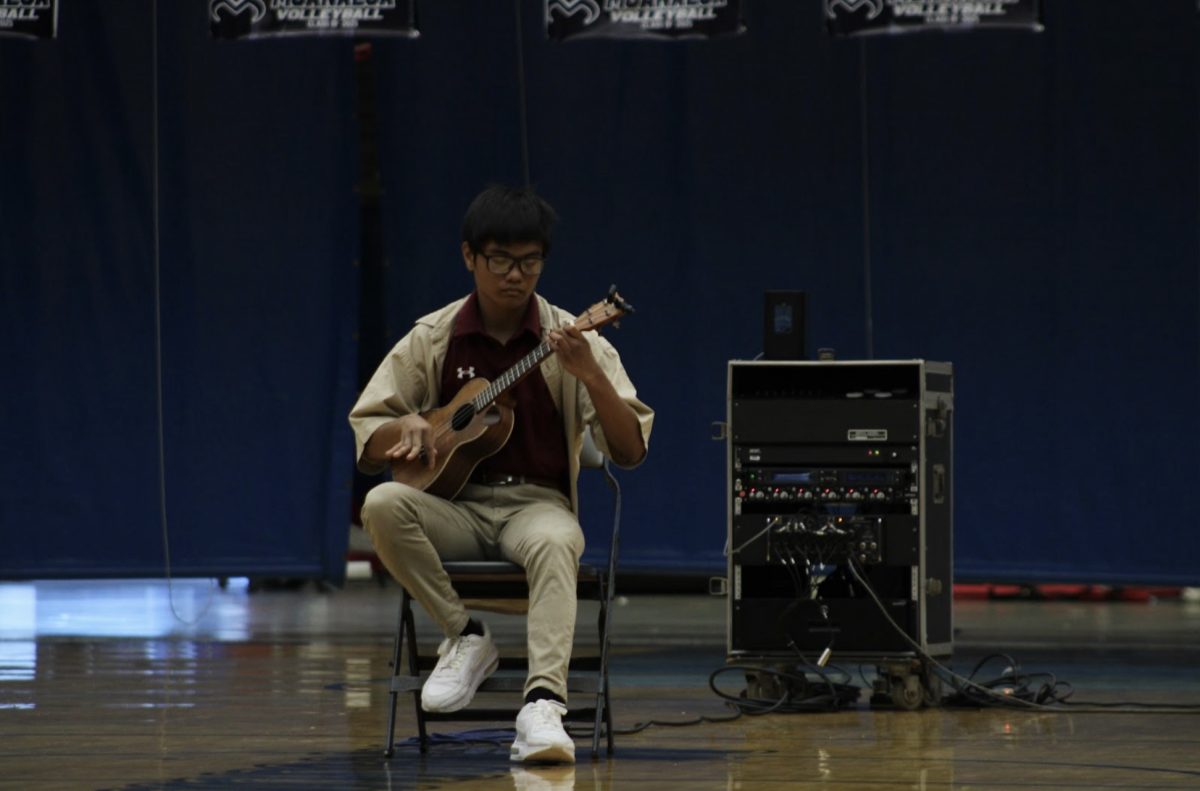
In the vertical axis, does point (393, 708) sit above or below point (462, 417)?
below

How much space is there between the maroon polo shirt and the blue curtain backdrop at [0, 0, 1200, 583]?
10.5 ft

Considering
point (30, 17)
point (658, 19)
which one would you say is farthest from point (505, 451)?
point (30, 17)

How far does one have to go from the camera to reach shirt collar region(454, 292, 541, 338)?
4.15 m

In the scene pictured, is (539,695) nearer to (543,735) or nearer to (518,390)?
(543,735)

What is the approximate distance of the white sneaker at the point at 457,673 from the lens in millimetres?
3949

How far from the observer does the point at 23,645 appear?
7.39 meters

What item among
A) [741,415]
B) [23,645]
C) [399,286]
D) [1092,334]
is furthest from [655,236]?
[23,645]

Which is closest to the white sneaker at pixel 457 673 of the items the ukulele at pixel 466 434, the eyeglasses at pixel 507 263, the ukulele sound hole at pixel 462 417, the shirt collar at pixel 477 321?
the ukulele at pixel 466 434

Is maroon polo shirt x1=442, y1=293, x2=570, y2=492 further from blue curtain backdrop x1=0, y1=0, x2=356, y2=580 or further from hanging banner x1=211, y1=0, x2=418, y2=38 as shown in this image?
blue curtain backdrop x1=0, y1=0, x2=356, y2=580

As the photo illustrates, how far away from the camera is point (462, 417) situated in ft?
13.3

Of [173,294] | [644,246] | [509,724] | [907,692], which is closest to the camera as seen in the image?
[509,724]

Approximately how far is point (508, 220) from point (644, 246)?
3.45m

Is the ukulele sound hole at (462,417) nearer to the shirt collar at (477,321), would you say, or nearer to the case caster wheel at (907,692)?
the shirt collar at (477,321)

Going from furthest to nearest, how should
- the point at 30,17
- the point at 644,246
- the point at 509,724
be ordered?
1. the point at 644,246
2. the point at 30,17
3. the point at 509,724
